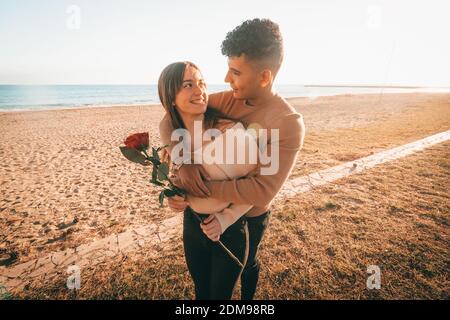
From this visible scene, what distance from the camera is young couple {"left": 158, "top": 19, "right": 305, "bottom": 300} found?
4.40 feet

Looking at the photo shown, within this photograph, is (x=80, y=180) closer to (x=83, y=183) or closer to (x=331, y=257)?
(x=83, y=183)

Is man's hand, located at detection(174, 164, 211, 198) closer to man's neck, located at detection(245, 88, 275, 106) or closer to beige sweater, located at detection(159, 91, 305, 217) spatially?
beige sweater, located at detection(159, 91, 305, 217)

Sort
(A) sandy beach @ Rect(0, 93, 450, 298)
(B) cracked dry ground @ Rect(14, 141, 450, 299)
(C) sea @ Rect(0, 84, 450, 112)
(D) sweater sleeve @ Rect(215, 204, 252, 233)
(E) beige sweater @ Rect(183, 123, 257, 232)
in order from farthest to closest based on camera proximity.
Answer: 1. (C) sea @ Rect(0, 84, 450, 112)
2. (A) sandy beach @ Rect(0, 93, 450, 298)
3. (B) cracked dry ground @ Rect(14, 141, 450, 299)
4. (D) sweater sleeve @ Rect(215, 204, 252, 233)
5. (E) beige sweater @ Rect(183, 123, 257, 232)

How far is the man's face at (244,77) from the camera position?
4.80 feet

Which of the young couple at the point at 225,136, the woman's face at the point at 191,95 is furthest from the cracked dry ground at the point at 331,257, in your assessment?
the woman's face at the point at 191,95

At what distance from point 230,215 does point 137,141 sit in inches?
26.4

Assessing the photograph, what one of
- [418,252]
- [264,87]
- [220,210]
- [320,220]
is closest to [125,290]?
[220,210]

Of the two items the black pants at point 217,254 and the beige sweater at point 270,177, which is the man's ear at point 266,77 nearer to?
the beige sweater at point 270,177

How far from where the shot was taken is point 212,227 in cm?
141

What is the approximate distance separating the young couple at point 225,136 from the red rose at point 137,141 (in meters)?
0.22

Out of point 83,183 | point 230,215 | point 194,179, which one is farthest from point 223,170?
point 83,183

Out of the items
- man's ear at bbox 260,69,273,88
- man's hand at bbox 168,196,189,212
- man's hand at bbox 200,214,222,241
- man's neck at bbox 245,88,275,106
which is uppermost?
man's ear at bbox 260,69,273,88

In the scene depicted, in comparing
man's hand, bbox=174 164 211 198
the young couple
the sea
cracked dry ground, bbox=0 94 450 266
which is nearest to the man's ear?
the young couple

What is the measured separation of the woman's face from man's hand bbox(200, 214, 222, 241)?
0.67 metres
